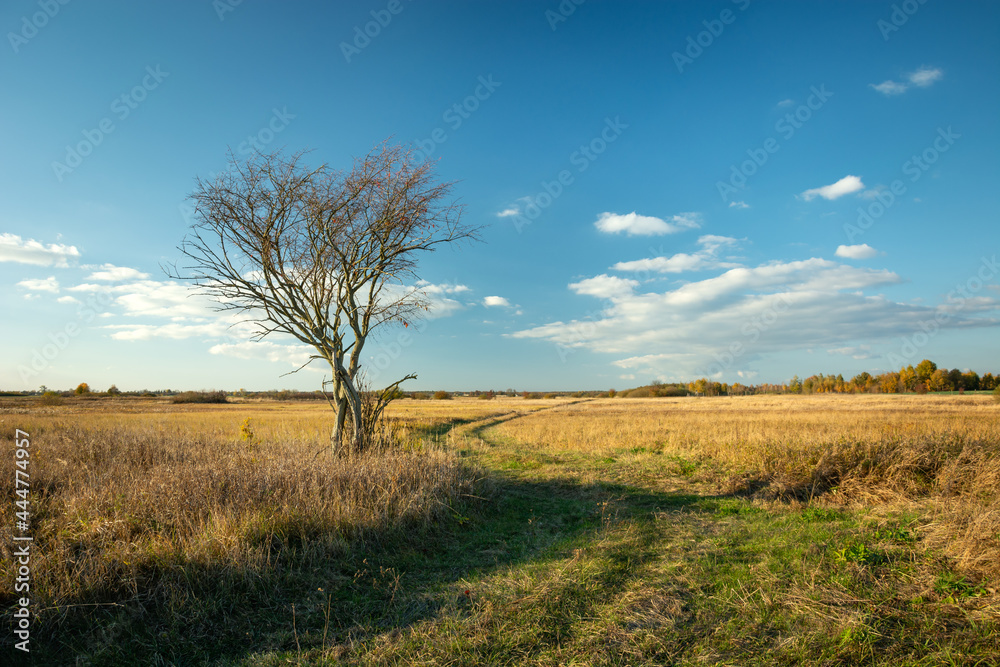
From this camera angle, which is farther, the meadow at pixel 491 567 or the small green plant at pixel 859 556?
the small green plant at pixel 859 556

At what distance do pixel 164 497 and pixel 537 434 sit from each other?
1883cm

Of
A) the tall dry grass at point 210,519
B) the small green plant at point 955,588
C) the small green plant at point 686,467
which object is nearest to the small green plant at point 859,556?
the small green plant at point 955,588

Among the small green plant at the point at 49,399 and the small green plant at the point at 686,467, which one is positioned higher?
the small green plant at the point at 49,399

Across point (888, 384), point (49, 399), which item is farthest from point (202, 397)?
point (888, 384)

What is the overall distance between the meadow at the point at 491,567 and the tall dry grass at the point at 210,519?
35 millimetres

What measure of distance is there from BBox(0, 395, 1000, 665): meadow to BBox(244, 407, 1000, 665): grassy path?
0.03 m

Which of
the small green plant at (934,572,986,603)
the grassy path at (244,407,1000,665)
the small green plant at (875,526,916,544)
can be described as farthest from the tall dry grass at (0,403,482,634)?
the small green plant at (875,526,916,544)

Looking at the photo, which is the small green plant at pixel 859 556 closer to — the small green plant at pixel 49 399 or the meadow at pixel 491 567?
the meadow at pixel 491 567

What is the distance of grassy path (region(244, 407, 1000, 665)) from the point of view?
4473 millimetres

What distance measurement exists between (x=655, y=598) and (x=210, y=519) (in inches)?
246

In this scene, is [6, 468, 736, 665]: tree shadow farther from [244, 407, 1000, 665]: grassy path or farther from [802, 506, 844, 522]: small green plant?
[802, 506, 844, 522]: small green plant

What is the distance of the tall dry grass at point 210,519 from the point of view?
521 cm

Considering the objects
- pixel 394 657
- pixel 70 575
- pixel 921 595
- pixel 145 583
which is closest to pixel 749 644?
pixel 921 595

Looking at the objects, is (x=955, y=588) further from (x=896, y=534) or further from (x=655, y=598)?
(x=655, y=598)
